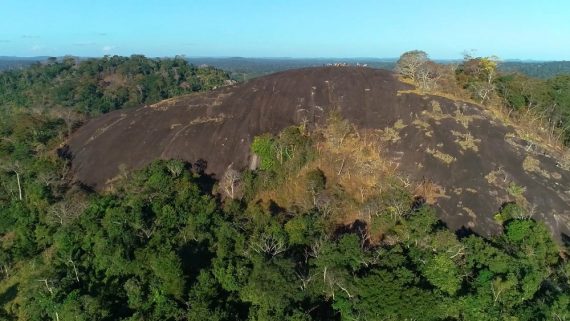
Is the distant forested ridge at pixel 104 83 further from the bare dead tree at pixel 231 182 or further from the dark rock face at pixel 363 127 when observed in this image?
the bare dead tree at pixel 231 182

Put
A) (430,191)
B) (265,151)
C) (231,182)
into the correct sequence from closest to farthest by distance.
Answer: (430,191) < (231,182) < (265,151)

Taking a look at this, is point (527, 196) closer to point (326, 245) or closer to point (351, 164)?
point (351, 164)

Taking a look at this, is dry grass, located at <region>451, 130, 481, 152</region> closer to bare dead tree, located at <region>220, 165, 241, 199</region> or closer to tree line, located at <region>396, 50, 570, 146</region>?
tree line, located at <region>396, 50, 570, 146</region>

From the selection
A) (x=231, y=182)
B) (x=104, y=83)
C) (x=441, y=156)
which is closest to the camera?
(x=231, y=182)

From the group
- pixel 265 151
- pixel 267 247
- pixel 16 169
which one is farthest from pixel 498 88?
pixel 16 169

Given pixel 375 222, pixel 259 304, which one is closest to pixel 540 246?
pixel 375 222

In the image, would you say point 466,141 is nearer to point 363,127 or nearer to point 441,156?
point 441,156
